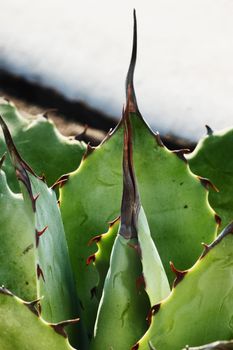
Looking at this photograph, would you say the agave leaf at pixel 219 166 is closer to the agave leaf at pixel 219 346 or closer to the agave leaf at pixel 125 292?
the agave leaf at pixel 125 292

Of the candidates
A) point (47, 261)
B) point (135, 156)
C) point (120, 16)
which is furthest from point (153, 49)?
point (47, 261)

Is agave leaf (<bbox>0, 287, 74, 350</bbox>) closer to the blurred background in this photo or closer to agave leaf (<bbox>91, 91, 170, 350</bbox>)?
agave leaf (<bbox>91, 91, 170, 350</bbox>)

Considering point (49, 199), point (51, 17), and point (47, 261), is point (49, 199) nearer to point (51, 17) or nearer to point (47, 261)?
point (47, 261)

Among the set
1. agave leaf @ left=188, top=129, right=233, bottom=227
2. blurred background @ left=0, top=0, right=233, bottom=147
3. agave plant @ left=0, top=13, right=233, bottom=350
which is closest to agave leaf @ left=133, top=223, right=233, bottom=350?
agave plant @ left=0, top=13, right=233, bottom=350

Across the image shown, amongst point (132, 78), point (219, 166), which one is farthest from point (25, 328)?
point (219, 166)

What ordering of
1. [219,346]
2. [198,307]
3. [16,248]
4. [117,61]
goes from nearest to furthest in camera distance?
[219,346]
[198,307]
[16,248]
[117,61]

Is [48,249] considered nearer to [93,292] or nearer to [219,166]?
[93,292]

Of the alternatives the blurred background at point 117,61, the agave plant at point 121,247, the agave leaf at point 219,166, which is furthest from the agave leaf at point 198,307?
the blurred background at point 117,61
